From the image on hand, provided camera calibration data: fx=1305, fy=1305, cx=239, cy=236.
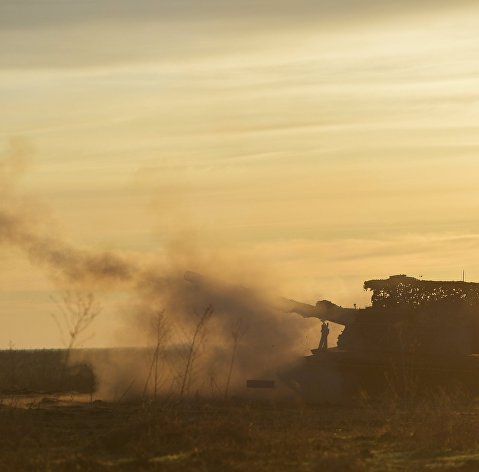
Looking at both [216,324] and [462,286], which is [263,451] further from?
[216,324]

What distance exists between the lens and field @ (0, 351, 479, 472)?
26938mm

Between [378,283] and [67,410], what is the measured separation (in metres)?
19.2

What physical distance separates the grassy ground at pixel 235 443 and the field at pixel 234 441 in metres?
0.02

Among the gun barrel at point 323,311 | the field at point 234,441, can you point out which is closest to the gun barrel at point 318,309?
the gun barrel at point 323,311

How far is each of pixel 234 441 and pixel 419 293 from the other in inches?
1170

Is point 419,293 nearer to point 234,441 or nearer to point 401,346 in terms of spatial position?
point 401,346

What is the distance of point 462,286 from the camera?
5941 centimetres

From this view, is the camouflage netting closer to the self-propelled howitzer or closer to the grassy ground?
the self-propelled howitzer

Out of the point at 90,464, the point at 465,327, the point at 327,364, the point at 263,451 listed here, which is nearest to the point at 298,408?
the point at 327,364

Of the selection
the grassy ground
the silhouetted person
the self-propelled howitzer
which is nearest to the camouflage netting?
the self-propelled howitzer

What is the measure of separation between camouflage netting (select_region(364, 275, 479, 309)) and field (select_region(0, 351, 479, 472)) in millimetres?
15484

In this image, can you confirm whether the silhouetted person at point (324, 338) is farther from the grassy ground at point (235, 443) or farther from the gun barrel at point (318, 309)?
the grassy ground at point (235, 443)

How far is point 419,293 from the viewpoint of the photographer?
59156mm

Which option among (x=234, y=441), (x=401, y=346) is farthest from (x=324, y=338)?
(x=234, y=441)
